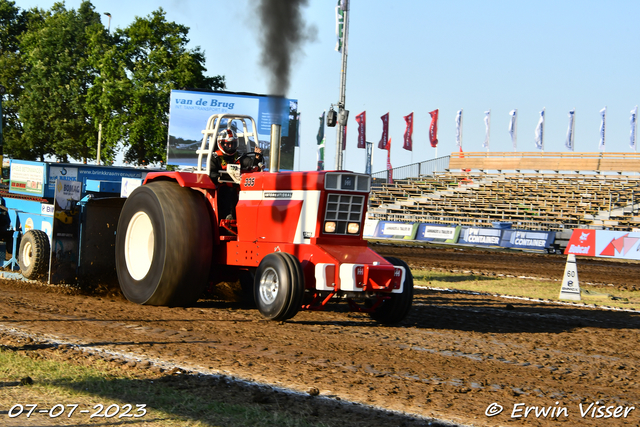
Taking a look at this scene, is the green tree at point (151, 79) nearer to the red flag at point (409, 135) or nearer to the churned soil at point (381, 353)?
the red flag at point (409, 135)

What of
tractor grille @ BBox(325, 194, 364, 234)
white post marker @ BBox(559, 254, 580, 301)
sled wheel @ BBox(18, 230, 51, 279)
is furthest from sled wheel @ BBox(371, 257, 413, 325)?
white post marker @ BBox(559, 254, 580, 301)

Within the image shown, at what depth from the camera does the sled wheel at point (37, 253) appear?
419 inches

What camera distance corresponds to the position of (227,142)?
9273mm

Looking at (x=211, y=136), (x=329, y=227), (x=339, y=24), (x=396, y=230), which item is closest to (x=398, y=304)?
(x=329, y=227)

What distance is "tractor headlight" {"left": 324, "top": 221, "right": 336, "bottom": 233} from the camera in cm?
828

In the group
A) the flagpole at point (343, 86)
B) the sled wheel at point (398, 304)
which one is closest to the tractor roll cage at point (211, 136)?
the sled wheel at point (398, 304)

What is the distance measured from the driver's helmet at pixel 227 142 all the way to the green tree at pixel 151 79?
32281 mm

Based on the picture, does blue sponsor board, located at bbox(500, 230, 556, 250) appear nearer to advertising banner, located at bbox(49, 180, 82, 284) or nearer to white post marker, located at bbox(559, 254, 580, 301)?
white post marker, located at bbox(559, 254, 580, 301)

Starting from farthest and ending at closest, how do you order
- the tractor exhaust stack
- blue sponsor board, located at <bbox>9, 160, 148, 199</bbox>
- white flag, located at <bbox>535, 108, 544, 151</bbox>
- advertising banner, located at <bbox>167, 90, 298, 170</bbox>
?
white flag, located at <bbox>535, 108, 544, 151</bbox> < advertising banner, located at <bbox>167, 90, 298, 170</bbox> < blue sponsor board, located at <bbox>9, 160, 148, 199</bbox> < the tractor exhaust stack

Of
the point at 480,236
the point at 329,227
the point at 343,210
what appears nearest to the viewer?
the point at 329,227

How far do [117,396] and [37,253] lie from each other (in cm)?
648

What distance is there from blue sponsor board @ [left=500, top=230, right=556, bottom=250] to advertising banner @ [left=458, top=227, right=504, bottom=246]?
0.29 m

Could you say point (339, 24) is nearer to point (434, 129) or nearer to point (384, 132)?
point (384, 132)

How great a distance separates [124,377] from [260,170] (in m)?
4.59
